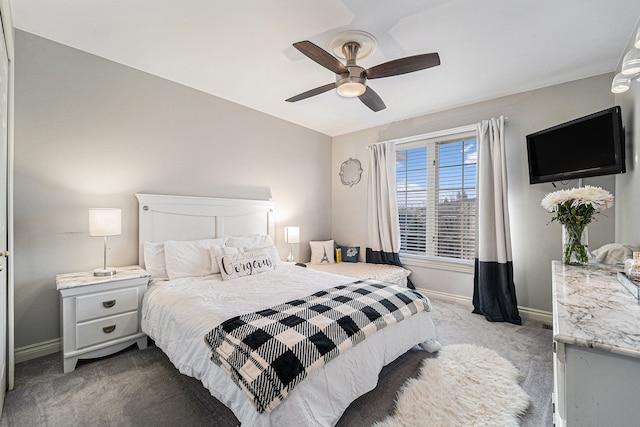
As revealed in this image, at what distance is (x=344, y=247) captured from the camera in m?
4.51

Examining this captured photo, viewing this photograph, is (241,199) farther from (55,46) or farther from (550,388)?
(550,388)

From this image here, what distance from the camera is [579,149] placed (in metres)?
2.45

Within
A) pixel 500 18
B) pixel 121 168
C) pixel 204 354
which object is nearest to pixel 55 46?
pixel 121 168

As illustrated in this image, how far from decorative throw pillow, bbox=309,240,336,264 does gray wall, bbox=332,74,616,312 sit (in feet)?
4.61

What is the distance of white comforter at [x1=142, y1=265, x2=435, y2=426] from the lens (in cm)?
135

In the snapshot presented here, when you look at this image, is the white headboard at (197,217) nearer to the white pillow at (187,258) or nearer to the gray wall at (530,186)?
the white pillow at (187,258)

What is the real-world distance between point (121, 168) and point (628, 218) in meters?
4.42

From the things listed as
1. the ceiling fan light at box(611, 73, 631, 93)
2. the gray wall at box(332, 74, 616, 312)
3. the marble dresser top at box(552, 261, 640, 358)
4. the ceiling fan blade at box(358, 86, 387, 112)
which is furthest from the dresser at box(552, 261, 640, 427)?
the gray wall at box(332, 74, 616, 312)

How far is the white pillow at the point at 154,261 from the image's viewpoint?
263 cm

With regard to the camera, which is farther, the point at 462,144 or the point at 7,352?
the point at 462,144

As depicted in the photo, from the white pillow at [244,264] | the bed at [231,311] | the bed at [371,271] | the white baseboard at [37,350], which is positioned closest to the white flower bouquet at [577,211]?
the bed at [231,311]

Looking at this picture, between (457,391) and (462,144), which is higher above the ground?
(462,144)

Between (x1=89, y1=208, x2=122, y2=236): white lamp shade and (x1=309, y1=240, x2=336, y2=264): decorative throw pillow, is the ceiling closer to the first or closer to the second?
(x1=89, y1=208, x2=122, y2=236): white lamp shade

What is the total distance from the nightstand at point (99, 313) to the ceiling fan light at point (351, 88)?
2.27m
